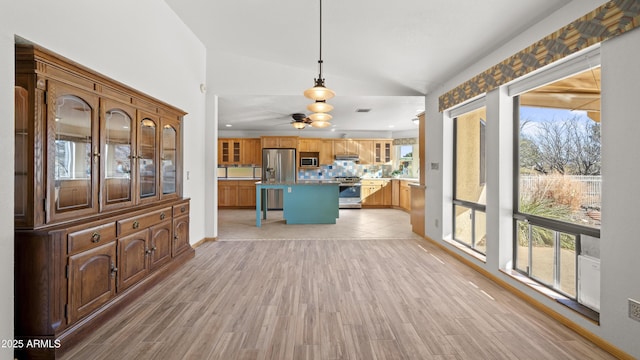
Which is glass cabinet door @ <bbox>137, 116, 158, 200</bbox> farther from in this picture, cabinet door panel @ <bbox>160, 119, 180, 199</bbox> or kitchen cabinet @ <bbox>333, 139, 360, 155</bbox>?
kitchen cabinet @ <bbox>333, 139, 360, 155</bbox>

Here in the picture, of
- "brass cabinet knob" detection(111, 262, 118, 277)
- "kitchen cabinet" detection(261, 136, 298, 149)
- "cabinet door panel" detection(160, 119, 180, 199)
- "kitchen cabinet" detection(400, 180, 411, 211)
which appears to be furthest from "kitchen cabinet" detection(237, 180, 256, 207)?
"brass cabinet knob" detection(111, 262, 118, 277)

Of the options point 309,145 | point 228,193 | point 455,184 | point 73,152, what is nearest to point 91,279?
point 73,152

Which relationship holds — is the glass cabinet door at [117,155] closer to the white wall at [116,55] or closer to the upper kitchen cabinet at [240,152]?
the white wall at [116,55]

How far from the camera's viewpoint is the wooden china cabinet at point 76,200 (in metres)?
1.68

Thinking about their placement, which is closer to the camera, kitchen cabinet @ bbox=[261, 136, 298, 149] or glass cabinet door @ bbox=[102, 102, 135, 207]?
glass cabinet door @ bbox=[102, 102, 135, 207]

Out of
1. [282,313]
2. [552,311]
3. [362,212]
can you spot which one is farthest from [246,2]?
[362,212]

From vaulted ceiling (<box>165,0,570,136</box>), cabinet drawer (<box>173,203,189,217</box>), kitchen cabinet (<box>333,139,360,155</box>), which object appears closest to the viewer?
vaulted ceiling (<box>165,0,570,136</box>)

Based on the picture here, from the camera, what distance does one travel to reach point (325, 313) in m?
2.30

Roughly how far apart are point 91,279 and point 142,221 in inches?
26.6

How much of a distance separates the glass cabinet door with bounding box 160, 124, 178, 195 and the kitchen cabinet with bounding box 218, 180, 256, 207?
5190 mm

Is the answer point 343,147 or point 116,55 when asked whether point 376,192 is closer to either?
point 343,147

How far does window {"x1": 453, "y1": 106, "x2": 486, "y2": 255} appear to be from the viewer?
3.63 m

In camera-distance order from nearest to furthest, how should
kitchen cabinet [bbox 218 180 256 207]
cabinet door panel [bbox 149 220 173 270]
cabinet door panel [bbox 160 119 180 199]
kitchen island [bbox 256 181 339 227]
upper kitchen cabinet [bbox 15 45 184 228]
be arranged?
upper kitchen cabinet [bbox 15 45 184 228]
cabinet door panel [bbox 149 220 173 270]
cabinet door panel [bbox 160 119 180 199]
kitchen island [bbox 256 181 339 227]
kitchen cabinet [bbox 218 180 256 207]

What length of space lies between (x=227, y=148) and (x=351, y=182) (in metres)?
3.89
